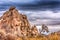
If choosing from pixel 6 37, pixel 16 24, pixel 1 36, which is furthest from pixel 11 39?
pixel 16 24

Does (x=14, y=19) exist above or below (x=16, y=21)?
above

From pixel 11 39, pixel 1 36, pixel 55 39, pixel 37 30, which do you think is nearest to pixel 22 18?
pixel 37 30

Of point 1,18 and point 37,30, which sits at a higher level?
point 1,18

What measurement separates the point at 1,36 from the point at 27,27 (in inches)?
408

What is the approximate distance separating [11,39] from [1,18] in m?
11.4

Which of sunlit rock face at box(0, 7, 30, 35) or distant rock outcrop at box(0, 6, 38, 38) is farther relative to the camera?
sunlit rock face at box(0, 7, 30, 35)

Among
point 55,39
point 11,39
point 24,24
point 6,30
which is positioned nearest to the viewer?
point 55,39

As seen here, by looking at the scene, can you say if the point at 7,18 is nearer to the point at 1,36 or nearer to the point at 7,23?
the point at 7,23

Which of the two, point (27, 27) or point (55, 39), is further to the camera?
point (27, 27)

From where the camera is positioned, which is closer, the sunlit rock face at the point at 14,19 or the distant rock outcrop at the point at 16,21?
the distant rock outcrop at the point at 16,21

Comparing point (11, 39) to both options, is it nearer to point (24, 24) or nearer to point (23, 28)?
point (23, 28)

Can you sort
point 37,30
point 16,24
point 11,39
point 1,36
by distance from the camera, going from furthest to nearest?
point 16,24
point 37,30
point 1,36
point 11,39

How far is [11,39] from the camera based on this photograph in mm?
23000

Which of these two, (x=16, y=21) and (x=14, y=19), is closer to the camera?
(x=16, y=21)
